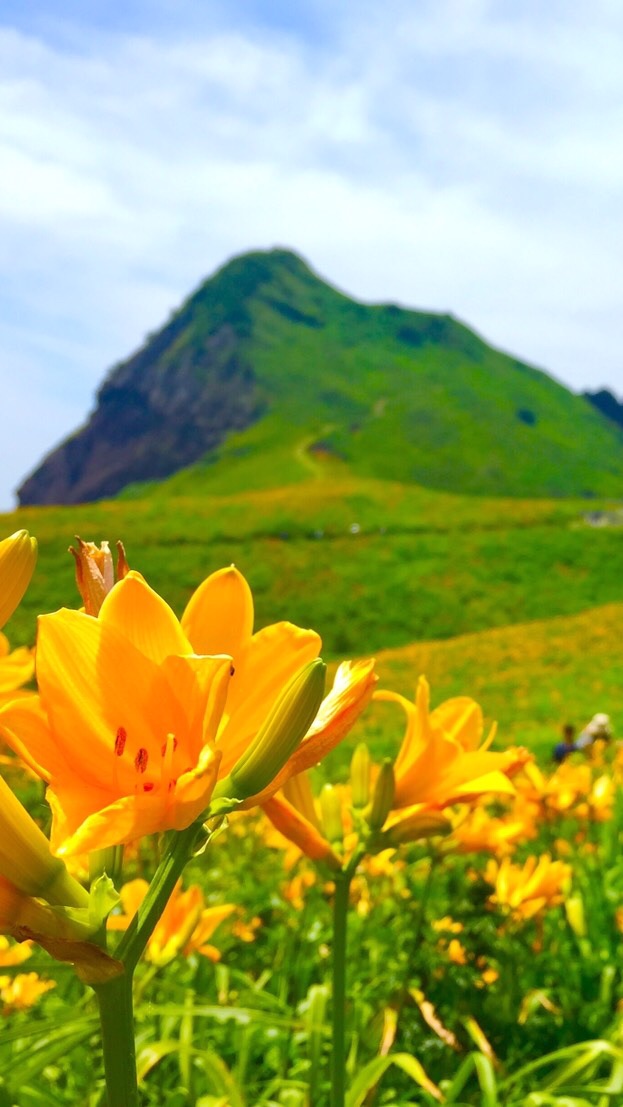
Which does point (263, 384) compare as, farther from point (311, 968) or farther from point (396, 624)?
point (311, 968)

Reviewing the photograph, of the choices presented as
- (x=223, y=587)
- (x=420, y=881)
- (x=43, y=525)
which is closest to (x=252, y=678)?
(x=223, y=587)

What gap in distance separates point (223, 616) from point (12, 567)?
0.22 m

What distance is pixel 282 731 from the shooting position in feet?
2.19

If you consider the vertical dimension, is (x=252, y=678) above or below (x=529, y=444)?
below

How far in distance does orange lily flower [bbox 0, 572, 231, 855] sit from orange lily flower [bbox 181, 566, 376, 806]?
0.05m

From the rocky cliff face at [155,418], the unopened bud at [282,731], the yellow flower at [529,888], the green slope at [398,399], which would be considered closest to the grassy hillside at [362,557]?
the yellow flower at [529,888]

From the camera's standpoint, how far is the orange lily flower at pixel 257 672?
72 centimetres

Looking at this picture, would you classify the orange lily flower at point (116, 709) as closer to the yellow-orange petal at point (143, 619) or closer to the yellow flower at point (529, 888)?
the yellow-orange petal at point (143, 619)

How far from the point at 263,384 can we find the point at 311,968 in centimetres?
10465

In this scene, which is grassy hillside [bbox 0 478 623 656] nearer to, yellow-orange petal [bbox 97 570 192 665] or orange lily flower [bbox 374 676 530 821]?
orange lily flower [bbox 374 676 530 821]

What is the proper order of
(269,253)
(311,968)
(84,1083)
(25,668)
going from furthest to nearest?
1. (269,253)
2. (311,968)
3. (84,1083)
4. (25,668)

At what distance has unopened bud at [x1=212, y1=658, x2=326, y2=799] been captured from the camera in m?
0.66

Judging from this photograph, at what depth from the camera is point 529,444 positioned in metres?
97.1

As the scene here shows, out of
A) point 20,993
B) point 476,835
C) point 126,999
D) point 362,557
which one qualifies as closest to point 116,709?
point 126,999
